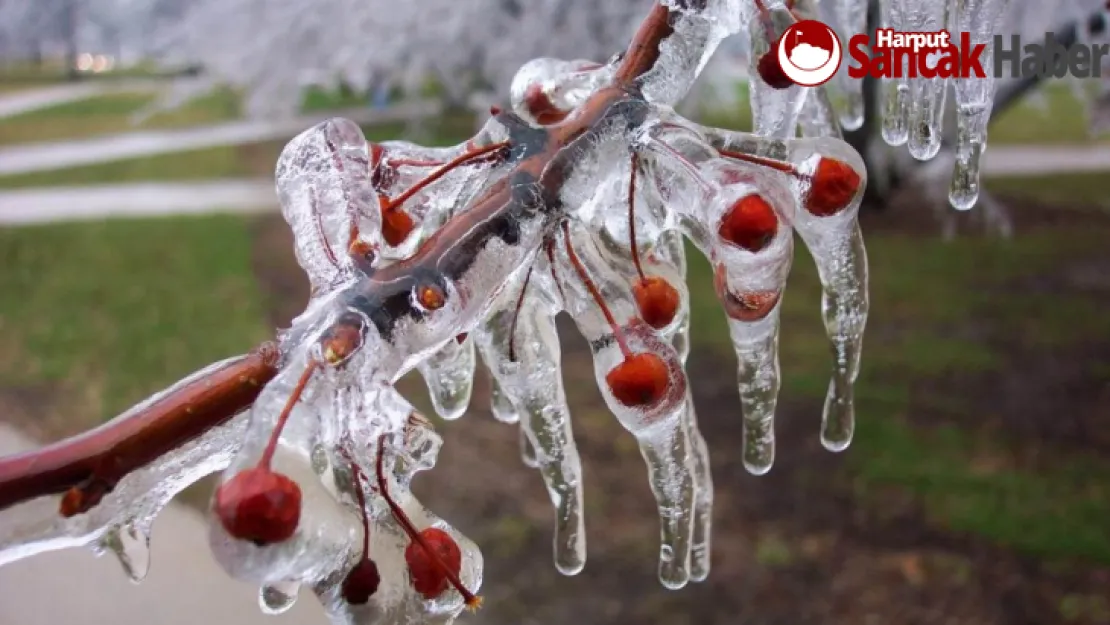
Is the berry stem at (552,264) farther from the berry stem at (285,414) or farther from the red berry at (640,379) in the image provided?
the berry stem at (285,414)

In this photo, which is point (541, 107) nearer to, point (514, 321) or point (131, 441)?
point (514, 321)

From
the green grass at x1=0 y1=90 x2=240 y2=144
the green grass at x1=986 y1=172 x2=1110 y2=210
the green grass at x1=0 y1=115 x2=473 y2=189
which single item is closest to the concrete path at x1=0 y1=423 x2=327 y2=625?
the green grass at x1=0 y1=115 x2=473 y2=189

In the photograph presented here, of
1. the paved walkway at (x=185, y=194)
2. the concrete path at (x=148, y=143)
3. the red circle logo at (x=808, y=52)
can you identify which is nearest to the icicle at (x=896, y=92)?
the red circle logo at (x=808, y=52)

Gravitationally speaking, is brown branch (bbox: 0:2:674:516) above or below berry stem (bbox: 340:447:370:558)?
above

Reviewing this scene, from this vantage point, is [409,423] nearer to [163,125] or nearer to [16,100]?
[163,125]

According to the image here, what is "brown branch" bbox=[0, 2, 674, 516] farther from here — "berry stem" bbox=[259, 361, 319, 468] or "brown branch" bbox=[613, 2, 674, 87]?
"brown branch" bbox=[613, 2, 674, 87]
